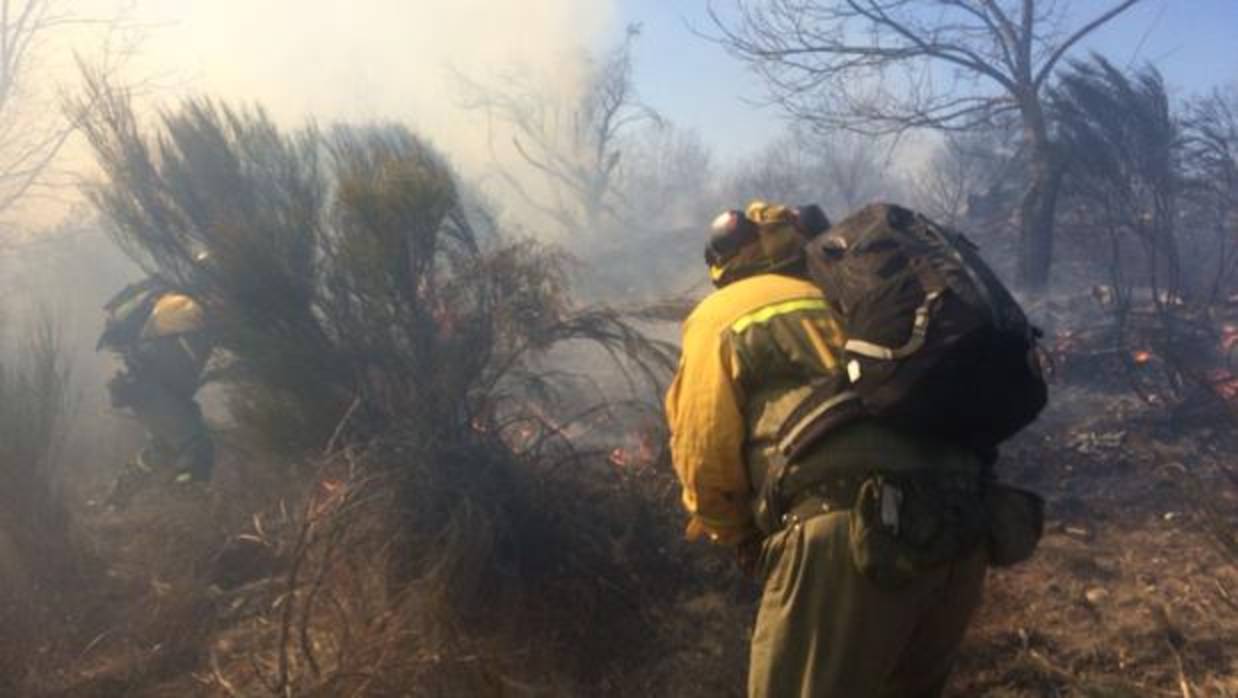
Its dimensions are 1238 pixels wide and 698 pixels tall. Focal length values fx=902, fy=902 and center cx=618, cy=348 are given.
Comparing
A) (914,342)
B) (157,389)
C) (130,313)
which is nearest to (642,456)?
(914,342)

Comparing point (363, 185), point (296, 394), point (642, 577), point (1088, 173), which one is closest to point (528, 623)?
point (642, 577)

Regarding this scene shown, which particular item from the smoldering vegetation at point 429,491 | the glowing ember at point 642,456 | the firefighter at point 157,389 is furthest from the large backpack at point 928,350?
the firefighter at point 157,389

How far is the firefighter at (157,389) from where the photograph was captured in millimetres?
6812

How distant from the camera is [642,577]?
4230 millimetres

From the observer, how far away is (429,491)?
167 inches

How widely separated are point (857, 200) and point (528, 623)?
21308mm

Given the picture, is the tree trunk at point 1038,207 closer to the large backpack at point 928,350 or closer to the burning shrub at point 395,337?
the burning shrub at point 395,337

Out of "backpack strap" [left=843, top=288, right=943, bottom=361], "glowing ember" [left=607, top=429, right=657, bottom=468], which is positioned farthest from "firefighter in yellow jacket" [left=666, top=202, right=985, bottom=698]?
"glowing ember" [left=607, top=429, right=657, bottom=468]

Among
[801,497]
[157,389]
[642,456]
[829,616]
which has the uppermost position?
[157,389]

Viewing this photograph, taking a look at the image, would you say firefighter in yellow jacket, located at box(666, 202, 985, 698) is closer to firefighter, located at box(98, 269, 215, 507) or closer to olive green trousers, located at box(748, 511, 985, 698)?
olive green trousers, located at box(748, 511, 985, 698)

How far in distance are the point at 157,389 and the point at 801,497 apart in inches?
252

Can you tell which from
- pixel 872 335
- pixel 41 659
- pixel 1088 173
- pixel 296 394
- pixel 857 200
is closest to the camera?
pixel 872 335

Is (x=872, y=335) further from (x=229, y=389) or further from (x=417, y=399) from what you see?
(x=229, y=389)

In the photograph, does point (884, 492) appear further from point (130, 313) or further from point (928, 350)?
point (130, 313)
